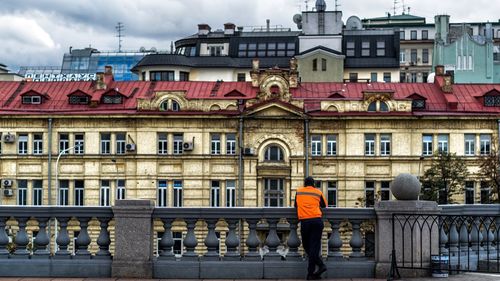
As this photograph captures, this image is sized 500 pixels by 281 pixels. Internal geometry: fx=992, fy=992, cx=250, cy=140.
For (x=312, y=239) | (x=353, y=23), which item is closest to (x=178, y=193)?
(x=353, y=23)

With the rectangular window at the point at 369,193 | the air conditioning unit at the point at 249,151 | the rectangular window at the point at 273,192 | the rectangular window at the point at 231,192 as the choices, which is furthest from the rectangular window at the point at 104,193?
the rectangular window at the point at 369,193

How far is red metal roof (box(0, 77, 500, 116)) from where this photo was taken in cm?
6675

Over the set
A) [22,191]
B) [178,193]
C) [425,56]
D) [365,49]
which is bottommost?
[178,193]

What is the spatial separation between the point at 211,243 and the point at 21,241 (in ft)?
10.4

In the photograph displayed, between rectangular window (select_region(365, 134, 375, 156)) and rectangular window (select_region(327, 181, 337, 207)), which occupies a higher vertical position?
rectangular window (select_region(365, 134, 375, 156))

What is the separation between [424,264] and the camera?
52.7 feet

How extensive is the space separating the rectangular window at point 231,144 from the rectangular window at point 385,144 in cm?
979

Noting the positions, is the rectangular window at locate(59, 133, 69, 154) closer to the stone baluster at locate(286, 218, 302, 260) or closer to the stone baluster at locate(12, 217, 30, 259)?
the stone baluster at locate(12, 217, 30, 259)

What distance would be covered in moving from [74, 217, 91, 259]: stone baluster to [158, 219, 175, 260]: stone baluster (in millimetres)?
1209

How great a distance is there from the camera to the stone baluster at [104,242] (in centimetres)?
1631

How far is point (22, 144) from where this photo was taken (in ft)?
218

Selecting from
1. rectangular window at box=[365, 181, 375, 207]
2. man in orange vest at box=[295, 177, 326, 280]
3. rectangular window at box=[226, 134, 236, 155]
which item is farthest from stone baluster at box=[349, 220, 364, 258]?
rectangular window at box=[226, 134, 236, 155]

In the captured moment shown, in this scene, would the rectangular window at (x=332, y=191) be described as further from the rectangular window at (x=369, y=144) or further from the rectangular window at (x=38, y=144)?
the rectangular window at (x=38, y=144)

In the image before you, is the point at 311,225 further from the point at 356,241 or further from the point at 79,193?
the point at 79,193
